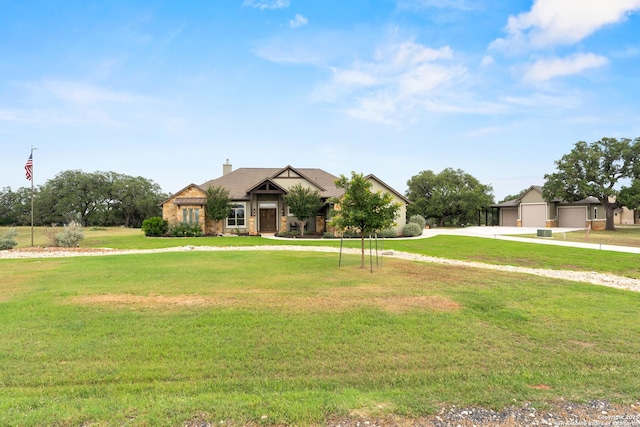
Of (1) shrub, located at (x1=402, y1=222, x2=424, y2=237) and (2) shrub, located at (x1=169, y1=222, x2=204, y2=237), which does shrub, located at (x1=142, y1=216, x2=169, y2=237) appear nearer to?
(2) shrub, located at (x1=169, y1=222, x2=204, y2=237)

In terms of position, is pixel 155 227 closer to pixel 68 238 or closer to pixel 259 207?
pixel 68 238

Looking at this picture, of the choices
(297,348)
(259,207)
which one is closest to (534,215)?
(259,207)

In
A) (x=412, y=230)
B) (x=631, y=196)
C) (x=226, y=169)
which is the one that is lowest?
(x=412, y=230)

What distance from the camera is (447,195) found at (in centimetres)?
3959

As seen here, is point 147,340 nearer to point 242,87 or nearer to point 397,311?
point 397,311

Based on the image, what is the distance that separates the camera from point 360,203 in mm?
11578

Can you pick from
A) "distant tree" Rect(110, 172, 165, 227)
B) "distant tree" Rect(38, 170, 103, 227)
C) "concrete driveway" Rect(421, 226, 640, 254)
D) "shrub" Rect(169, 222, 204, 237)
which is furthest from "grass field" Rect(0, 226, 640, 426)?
"distant tree" Rect(38, 170, 103, 227)

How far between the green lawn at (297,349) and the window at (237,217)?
1861 cm

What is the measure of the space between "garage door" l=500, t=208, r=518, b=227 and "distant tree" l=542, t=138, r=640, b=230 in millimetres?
8942

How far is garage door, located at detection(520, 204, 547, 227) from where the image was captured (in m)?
37.3

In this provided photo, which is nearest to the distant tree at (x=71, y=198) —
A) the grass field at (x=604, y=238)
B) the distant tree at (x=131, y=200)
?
the distant tree at (x=131, y=200)

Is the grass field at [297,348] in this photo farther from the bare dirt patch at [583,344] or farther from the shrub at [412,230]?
the shrub at [412,230]

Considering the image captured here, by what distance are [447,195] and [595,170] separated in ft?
44.5

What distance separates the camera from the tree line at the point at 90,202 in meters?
46.2
